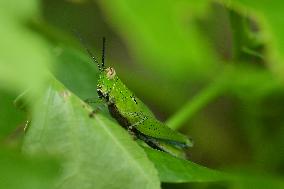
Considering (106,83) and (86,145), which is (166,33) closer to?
(106,83)

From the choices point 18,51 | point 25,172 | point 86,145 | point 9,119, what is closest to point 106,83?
point 9,119

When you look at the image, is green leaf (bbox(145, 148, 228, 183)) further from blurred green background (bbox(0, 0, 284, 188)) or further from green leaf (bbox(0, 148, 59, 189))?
green leaf (bbox(0, 148, 59, 189))

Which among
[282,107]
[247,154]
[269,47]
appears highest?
[269,47]

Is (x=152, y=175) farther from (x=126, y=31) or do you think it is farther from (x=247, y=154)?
(x=247, y=154)

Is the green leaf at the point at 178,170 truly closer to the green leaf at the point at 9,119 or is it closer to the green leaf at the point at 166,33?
the green leaf at the point at 9,119

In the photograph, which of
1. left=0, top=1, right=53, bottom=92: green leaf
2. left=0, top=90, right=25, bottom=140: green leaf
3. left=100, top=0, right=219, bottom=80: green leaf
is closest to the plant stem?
left=100, top=0, right=219, bottom=80: green leaf

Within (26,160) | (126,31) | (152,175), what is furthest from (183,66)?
(26,160)

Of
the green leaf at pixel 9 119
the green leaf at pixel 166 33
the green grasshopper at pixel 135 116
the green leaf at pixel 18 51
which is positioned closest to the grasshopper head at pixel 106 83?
the green grasshopper at pixel 135 116
